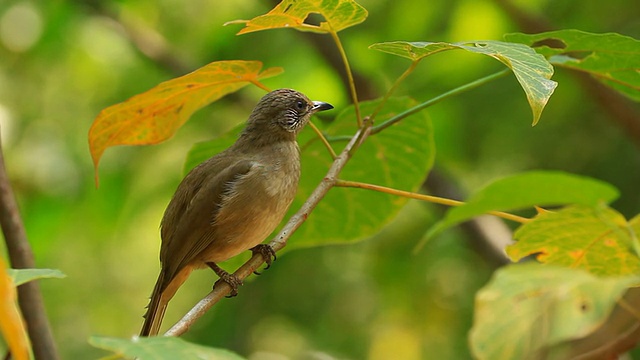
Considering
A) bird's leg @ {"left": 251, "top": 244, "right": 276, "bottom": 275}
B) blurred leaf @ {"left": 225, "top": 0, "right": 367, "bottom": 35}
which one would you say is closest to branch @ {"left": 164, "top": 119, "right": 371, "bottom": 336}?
bird's leg @ {"left": 251, "top": 244, "right": 276, "bottom": 275}

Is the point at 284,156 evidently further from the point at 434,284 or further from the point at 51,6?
the point at 51,6

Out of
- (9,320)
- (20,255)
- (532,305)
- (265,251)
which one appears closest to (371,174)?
(265,251)

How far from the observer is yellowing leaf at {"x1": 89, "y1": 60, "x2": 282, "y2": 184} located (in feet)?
8.87

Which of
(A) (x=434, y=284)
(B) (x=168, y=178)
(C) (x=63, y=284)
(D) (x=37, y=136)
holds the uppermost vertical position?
(D) (x=37, y=136)

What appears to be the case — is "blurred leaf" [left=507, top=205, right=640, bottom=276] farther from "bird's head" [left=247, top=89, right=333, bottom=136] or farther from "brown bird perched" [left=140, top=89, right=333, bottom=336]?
"bird's head" [left=247, top=89, right=333, bottom=136]

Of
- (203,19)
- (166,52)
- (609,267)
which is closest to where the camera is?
(609,267)

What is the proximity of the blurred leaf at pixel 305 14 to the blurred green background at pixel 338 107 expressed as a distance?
235 centimetres

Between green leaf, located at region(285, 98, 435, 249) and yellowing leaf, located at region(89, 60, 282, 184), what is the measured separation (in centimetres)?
55

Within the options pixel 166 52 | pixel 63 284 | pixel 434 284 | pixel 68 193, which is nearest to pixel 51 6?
pixel 166 52

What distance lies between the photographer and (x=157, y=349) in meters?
1.43

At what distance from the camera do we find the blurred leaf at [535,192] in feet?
4.84

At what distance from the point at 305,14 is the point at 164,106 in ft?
2.26

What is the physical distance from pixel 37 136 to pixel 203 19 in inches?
56.9

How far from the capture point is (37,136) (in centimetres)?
588
